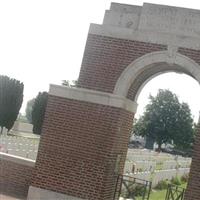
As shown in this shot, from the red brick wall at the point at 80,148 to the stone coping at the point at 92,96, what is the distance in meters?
0.12

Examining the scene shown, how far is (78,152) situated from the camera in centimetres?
1220

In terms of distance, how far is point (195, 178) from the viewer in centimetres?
1129

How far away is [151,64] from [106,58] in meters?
1.19

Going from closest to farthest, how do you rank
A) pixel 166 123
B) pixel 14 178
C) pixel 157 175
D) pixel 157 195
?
pixel 14 178 < pixel 157 195 < pixel 157 175 < pixel 166 123

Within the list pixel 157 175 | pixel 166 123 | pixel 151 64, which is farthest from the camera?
pixel 166 123

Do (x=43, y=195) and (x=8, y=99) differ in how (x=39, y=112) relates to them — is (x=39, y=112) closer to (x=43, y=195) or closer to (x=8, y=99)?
(x=8, y=99)

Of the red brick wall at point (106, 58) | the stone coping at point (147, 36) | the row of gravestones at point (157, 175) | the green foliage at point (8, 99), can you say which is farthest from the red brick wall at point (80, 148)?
the green foliage at point (8, 99)

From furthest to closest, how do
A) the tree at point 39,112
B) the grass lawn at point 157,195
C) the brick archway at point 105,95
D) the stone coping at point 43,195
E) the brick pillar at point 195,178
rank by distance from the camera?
the tree at point 39,112, the grass lawn at point 157,195, the stone coping at point 43,195, the brick archway at point 105,95, the brick pillar at point 195,178

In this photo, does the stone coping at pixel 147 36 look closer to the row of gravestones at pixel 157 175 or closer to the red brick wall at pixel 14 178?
the red brick wall at pixel 14 178

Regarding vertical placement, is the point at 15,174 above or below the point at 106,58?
below

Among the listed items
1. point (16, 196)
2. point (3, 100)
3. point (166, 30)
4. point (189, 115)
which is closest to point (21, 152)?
point (16, 196)

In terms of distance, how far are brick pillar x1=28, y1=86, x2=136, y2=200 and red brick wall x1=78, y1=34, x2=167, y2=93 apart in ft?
1.14

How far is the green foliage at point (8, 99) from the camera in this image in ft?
124

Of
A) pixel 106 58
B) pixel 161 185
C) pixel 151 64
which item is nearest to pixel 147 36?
pixel 151 64
